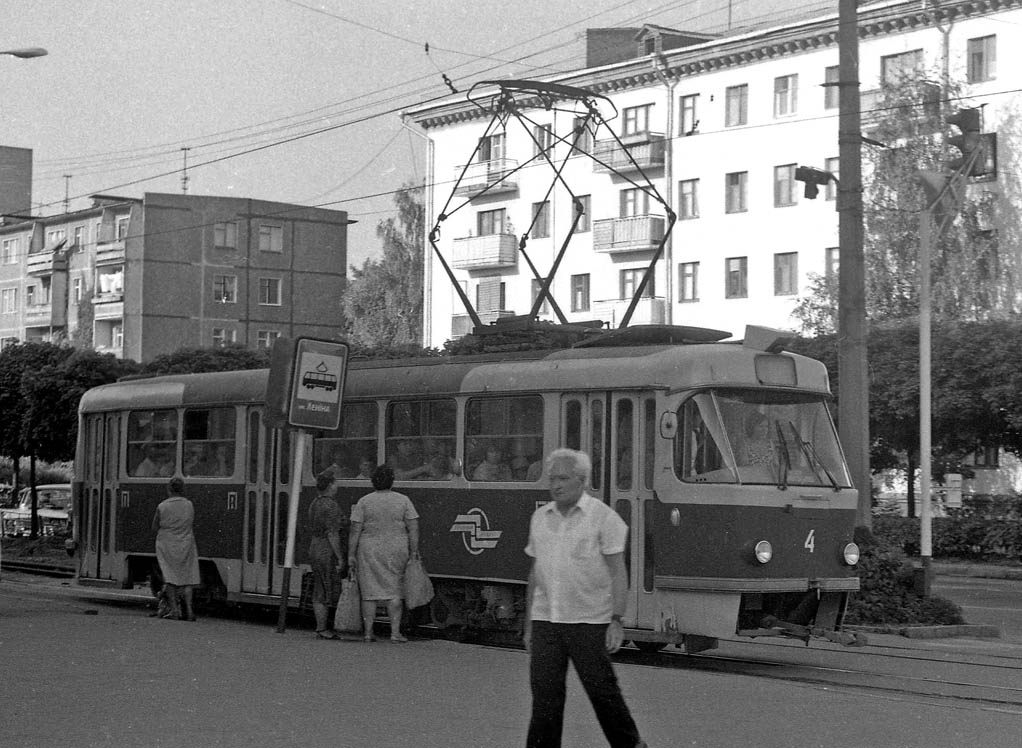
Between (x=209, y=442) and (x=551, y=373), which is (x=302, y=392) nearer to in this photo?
(x=551, y=373)

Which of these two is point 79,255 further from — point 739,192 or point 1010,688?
point 1010,688

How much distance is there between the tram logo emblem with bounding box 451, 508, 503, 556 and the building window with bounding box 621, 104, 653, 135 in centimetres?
4640

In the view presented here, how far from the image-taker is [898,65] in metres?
53.5

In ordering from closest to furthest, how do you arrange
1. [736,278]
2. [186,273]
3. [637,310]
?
[736,278] < [637,310] < [186,273]

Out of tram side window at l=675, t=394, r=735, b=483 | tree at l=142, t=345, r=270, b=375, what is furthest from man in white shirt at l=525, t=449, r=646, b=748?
tree at l=142, t=345, r=270, b=375

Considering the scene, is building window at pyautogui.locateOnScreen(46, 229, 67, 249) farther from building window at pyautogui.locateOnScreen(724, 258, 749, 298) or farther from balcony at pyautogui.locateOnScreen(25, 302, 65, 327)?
building window at pyautogui.locateOnScreen(724, 258, 749, 298)

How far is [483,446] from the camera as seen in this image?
1612 centimetres

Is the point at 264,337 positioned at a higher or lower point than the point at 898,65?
lower

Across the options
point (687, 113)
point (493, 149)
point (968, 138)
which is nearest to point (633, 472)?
point (968, 138)

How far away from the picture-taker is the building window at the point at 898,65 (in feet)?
169

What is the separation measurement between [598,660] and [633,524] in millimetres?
6590

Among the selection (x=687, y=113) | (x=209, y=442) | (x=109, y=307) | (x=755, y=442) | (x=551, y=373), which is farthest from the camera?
(x=109, y=307)

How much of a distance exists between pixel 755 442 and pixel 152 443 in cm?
918

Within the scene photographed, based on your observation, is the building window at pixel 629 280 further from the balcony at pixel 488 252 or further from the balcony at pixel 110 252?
the balcony at pixel 110 252
